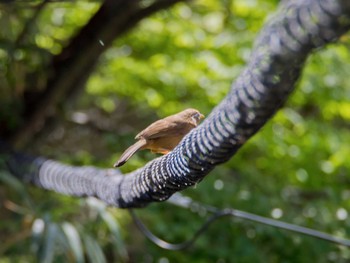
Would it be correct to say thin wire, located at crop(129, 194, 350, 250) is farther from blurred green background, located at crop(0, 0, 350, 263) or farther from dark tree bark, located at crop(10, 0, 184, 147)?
dark tree bark, located at crop(10, 0, 184, 147)

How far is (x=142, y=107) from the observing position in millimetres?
3977

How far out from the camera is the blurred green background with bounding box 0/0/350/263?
3473 millimetres

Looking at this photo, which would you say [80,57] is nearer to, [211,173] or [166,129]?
[211,173]

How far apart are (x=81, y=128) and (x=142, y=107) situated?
667 mm

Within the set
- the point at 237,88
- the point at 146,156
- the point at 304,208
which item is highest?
the point at 237,88

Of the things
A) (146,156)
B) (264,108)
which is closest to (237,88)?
(264,108)

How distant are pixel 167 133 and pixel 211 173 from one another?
209cm

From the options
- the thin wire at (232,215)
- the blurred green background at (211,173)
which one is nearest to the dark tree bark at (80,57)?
the blurred green background at (211,173)

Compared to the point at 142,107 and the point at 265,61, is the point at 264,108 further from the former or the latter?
the point at 142,107

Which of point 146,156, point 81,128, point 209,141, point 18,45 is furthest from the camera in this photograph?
point 81,128

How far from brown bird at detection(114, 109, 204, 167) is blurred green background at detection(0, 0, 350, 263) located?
1600mm

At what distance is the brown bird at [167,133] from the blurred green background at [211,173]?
1600mm

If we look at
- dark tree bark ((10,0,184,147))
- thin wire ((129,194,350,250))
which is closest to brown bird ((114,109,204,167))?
thin wire ((129,194,350,250))

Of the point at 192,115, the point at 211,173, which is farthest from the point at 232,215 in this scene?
the point at 211,173
